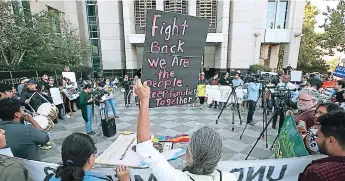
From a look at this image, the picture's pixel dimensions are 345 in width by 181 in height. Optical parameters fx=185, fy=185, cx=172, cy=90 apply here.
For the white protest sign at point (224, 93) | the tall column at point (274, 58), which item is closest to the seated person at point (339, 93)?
the white protest sign at point (224, 93)

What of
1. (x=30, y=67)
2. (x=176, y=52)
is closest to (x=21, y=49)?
(x=30, y=67)

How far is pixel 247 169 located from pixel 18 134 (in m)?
2.54

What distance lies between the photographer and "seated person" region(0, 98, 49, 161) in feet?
6.53

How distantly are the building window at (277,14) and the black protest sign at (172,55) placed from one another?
843 inches

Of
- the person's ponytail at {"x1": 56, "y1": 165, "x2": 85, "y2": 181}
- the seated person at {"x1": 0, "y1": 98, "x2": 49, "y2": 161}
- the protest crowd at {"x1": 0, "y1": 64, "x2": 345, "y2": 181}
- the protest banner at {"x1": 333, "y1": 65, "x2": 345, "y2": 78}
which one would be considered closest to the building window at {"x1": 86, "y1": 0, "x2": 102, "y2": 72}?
the seated person at {"x1": 0, "y1": 98, "x2": 49, "y2": 161}

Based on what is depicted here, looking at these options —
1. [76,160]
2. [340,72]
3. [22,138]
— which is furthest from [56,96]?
[340,72]

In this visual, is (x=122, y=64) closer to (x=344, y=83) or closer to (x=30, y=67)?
(x=30, y=67)

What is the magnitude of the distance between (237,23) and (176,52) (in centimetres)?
1806

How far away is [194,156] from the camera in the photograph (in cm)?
107

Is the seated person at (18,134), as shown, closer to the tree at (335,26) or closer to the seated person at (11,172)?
the seated person at (11,172)

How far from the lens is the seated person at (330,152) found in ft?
4.24

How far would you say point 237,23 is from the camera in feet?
58.9

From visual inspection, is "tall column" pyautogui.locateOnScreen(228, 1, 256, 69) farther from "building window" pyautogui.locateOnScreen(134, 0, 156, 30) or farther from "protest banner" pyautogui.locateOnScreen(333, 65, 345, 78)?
"protest banner" pyautogui.locateOnScreen(333, 65, 345, 78)

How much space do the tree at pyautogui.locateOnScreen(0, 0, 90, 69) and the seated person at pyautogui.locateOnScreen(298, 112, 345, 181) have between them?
1188 centimetres
